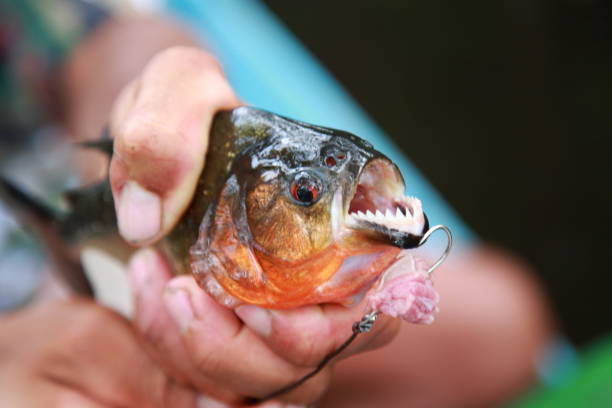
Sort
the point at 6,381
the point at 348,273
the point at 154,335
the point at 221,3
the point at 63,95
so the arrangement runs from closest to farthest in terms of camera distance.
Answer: the point at 348,273
the point at 154,335
the point at 6,381
the point at 63,95
the point at 221,3

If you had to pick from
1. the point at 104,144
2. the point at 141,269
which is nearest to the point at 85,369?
the point at 141,269

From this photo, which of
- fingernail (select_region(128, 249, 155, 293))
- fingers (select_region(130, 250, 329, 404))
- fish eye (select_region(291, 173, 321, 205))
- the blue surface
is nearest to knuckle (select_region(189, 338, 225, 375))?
fingers (select_region(130, 250, 329, 404))

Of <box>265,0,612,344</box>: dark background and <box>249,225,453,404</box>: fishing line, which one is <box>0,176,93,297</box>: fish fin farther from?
<box>265,0,612,344</box>: dark background

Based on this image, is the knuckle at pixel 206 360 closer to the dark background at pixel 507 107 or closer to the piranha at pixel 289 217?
the piranha at pixel 289 217

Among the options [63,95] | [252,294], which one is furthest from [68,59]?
[252,294]

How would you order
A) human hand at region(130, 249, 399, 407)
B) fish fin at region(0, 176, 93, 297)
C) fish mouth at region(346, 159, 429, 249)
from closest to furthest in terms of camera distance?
1. fish mouth at region(346, 159, 429, 249)
2. human hand at region(130, 249, 399, 407)
3. fish fin at region(0, 176, 93, 297)

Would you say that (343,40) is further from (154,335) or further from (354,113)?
(154,335)

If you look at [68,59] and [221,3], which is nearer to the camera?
[68,59]

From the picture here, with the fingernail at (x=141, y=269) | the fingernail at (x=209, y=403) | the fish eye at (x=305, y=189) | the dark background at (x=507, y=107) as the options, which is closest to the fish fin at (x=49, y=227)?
the fingernail at (x=141, y=269)
